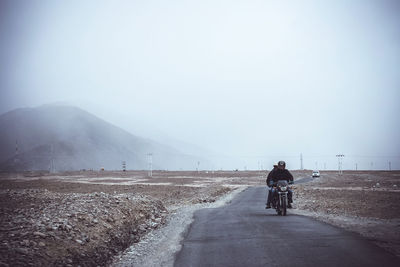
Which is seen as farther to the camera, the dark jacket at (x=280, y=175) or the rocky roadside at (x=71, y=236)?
the dark jacket at (x=280, y=175)

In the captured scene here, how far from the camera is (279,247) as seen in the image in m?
8.85

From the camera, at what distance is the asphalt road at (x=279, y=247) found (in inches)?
296

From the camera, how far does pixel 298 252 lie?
8234 millimetres

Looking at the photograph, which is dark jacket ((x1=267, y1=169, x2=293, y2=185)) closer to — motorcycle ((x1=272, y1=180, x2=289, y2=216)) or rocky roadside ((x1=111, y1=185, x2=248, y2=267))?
motorcycle ((x1=272, y1=180, x2=289, y2=216))

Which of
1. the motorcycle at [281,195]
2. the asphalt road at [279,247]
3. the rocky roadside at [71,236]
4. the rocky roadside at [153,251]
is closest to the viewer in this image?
the asphalt road at [279,247]

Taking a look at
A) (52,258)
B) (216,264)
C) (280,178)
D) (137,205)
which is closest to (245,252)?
(216,264)

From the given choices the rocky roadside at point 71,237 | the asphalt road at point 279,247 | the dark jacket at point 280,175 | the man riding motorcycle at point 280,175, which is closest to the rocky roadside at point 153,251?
the asphalt road at point 279,247

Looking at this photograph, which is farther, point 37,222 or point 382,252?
point 37,222

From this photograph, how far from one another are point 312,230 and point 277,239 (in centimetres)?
208

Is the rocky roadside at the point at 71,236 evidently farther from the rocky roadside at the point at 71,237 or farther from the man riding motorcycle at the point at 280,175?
the man riding motorcycle at the point at 280,175

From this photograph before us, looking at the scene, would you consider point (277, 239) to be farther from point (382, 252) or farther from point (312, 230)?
point (382, 252)

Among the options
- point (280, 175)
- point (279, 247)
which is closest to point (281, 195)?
point (280, 175)

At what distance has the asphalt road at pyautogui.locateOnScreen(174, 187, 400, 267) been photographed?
24.7 feet

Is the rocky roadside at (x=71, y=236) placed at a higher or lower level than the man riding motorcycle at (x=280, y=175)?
lower
